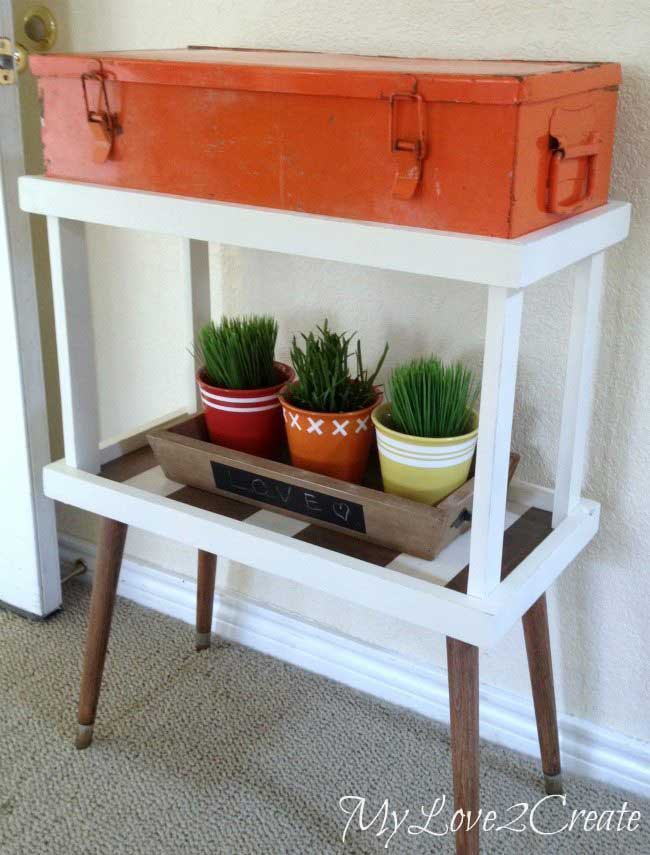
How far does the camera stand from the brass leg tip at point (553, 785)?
1086 millimetres

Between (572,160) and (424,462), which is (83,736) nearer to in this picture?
(424,462)

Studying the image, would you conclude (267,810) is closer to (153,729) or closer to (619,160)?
(153,729)

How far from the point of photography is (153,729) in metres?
1.20

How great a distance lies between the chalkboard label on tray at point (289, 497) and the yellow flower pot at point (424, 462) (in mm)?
49

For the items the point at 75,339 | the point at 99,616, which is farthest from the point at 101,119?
the point at 99,616

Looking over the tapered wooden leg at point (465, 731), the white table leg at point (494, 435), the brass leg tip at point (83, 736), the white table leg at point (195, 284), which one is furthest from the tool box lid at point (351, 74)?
the brass leg tip at point (83, 736)

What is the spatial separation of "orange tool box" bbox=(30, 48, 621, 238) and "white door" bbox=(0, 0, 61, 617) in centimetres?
32

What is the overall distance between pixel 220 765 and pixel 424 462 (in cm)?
51

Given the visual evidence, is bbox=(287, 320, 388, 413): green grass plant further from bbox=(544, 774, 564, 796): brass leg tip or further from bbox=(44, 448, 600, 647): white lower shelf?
bbox=(544, 774, 564, 796): brass leg tip

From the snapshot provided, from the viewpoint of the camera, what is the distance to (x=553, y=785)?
1.09 metres

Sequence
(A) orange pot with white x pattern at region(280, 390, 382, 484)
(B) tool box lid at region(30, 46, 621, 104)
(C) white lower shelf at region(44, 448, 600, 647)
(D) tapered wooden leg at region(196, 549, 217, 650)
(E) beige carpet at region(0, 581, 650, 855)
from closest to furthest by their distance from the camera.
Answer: (B) tool box lid at region(30, 46, 621, 104), (C) white lower shelf at region(44, 448, 600, 647), (A) orange pot with white x pattern at region(280, 390, 382, 484), (E) beige carpet at region(0, 581, 650, 855), (D) tapered wooden leg at region(196, 549, 217, 650)

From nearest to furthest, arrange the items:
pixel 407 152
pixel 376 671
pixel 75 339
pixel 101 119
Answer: pixel 407 152 → pixel 101 119 → pixel 75 339 → pixel 376 671

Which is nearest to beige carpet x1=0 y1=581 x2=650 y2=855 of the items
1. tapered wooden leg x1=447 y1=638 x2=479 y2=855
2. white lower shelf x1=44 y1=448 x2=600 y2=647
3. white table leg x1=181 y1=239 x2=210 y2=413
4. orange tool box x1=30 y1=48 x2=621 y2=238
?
tapered wooden leg x1=447 y1=638 x2=479 y2=855

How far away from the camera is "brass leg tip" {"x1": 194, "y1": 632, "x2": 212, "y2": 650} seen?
1.34 m
